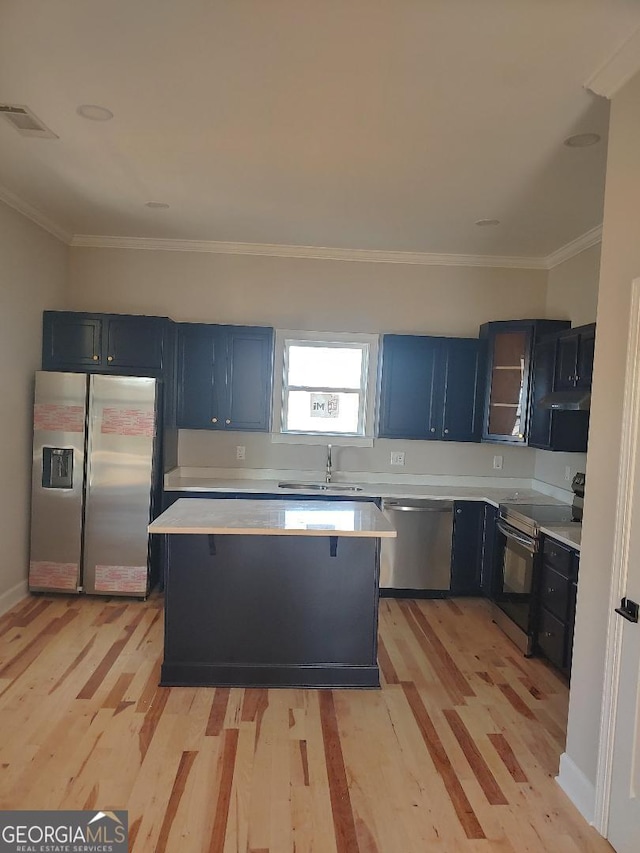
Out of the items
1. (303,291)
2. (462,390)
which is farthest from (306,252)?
(462,390)

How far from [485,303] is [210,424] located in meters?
2.62

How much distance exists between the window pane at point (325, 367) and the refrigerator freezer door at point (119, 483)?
1324 mm

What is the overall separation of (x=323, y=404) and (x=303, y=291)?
100cm

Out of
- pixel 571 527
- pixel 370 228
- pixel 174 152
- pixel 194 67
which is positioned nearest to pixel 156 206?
pixel 174 152

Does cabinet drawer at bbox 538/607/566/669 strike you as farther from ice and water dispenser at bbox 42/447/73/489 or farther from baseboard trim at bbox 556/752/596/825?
ice and water dispenser at bbox 42/447/73/489

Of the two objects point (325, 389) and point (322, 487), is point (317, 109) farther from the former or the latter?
point (322, 487)

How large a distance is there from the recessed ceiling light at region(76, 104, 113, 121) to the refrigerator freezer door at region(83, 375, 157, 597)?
2024 mm

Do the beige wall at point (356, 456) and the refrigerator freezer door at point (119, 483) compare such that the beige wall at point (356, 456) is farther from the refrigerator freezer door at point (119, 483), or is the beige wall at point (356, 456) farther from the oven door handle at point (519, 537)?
the oven door handle at point (519, 537)

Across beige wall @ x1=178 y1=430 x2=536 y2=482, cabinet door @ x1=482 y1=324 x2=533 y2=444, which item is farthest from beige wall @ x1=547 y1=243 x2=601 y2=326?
beige wall @ x1=178 y1=430 x2=536 y2=482

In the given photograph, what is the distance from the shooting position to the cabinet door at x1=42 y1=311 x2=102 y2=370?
4.68 meters

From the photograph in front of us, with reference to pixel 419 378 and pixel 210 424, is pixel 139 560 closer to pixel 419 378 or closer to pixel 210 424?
pixel 210 424

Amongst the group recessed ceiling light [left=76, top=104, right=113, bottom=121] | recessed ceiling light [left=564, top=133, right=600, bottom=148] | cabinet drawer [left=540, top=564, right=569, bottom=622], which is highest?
recessed ceiling light [left=564, top=133, right=600, bottom=148]

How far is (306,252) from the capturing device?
5199mm

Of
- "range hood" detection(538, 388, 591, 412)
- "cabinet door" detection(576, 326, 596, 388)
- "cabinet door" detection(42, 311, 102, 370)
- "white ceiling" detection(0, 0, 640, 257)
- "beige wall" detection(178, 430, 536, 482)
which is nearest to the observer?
"white ceiling" detection(0, 0, 640, 257)
